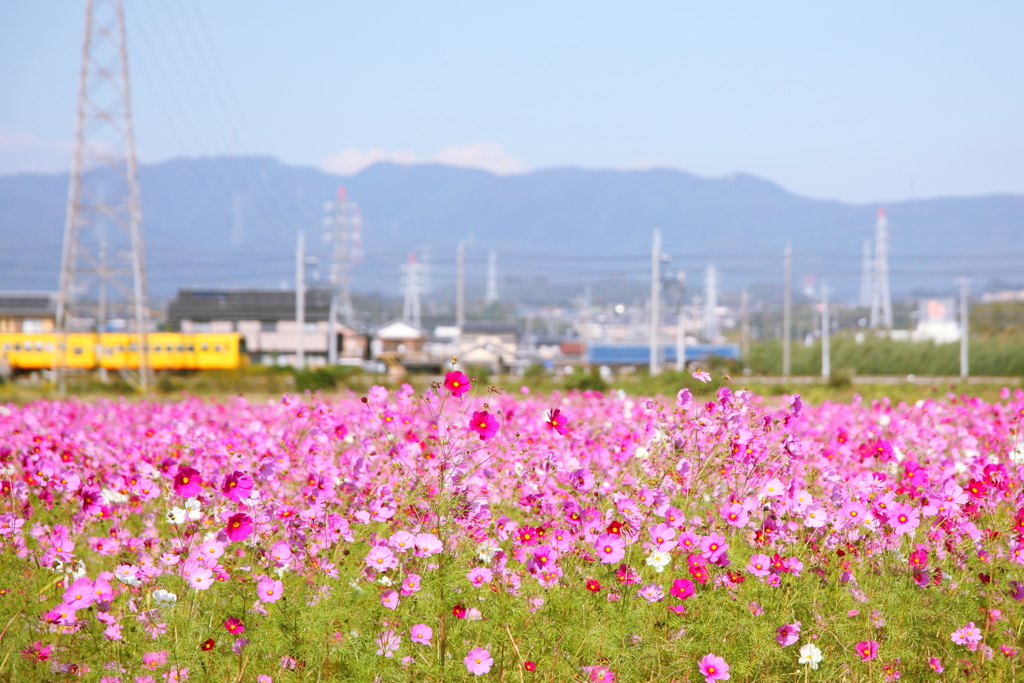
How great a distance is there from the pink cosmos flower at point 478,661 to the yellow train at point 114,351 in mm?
34410

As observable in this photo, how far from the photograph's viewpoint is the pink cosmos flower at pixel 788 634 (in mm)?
2734

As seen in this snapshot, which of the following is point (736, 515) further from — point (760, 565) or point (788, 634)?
point (788, 634)

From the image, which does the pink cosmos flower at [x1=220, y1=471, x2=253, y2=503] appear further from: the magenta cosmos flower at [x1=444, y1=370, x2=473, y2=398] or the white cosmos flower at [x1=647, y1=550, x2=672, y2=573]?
the white cosmos flower at [x1=647, y1=550, x2=672, y2=573]

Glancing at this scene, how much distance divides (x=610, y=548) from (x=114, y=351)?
35.2 meters

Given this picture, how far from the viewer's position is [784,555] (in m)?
3.18

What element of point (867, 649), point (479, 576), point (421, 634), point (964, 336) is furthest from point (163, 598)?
point (964, 336)

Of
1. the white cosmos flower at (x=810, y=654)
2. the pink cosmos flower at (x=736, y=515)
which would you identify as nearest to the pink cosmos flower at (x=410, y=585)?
the pink cosmos flower at (x=736, y=515)

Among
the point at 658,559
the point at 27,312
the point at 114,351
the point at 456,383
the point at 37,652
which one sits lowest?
the point at 114,351

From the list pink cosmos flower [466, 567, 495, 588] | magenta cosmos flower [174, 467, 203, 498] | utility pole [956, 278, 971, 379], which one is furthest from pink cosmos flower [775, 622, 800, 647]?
utility pole [956, 278, 971, 379]

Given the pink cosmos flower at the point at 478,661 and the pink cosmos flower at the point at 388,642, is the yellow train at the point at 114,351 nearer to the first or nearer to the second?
the pink cosmos flower at the point at 388,642

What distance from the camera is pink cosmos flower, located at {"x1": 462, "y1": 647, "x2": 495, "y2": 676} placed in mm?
2443

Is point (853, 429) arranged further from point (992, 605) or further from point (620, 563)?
point (620, 563)

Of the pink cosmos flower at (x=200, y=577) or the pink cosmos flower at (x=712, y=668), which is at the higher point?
the pink cosmos flower at (x=200, y=577)

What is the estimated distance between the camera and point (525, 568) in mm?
2883
